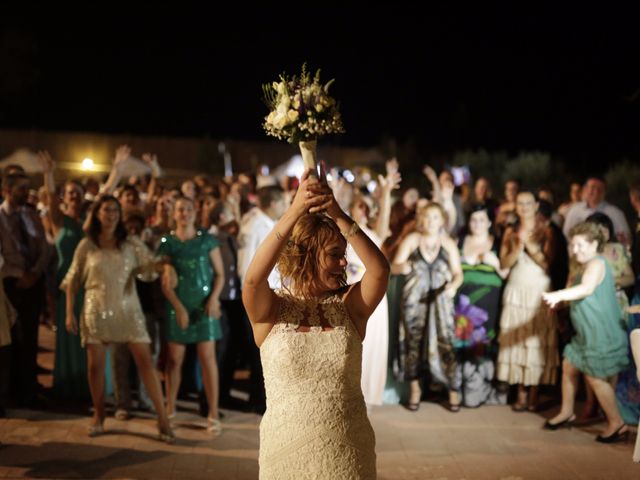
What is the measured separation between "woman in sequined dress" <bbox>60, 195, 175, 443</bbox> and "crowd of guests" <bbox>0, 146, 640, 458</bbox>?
0.01 metres

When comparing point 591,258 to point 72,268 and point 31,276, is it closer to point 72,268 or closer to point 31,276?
point 72,268

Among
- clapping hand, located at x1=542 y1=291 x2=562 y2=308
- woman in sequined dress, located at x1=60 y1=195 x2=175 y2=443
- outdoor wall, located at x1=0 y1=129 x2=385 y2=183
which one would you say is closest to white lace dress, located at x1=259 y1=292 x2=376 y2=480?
woman in sequined dress, located at x1=60 y1=195 x2=175 y2=443

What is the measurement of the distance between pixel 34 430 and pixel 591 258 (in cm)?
504

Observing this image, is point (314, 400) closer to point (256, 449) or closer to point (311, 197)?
point (311, 197)

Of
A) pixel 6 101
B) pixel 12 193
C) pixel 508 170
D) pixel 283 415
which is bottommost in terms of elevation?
pixel 283 415

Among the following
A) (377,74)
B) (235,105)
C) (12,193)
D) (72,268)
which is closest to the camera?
(72,268)

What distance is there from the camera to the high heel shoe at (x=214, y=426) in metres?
7.34

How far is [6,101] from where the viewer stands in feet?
143

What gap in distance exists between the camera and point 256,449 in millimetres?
6906

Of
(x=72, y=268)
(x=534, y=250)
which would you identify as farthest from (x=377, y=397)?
(x=72, y=268)

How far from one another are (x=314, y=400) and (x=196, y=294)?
3.85 meters

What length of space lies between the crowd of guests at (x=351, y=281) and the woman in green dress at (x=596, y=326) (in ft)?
0.04

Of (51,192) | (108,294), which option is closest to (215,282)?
(108,294)

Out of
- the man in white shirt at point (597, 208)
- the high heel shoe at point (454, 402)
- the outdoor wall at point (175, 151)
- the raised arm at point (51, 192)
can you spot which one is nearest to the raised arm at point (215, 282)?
the raised arm at point (51, 192)
